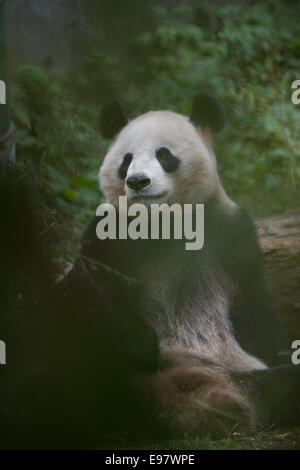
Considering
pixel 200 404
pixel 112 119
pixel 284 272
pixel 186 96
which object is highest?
pixel 186 96

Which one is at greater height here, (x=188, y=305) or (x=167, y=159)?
(x=167, y=159)

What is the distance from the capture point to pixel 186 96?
4574 mm

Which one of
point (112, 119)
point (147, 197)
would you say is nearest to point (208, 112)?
point (112, 119)

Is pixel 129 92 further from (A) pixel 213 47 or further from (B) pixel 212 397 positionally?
(B) pixel 212 397

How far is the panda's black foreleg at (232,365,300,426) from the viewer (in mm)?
2818

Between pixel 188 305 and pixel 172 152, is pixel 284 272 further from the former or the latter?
pixel 172 152

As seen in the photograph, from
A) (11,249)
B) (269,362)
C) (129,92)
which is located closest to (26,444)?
(11,249)

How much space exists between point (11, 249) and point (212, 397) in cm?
116

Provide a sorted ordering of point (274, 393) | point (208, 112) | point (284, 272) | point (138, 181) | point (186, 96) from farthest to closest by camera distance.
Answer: point (186, 96), point (284, 272), point (208, 112), point (274, 393), point (138, 181)

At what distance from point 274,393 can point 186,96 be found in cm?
246

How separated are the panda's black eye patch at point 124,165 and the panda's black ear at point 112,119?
10.5 inches

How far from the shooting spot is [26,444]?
275 cm

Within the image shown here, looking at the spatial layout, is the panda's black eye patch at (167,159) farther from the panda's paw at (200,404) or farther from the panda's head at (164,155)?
the panda's paw at (200,404)

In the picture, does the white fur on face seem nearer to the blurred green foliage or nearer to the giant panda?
the giant panda
